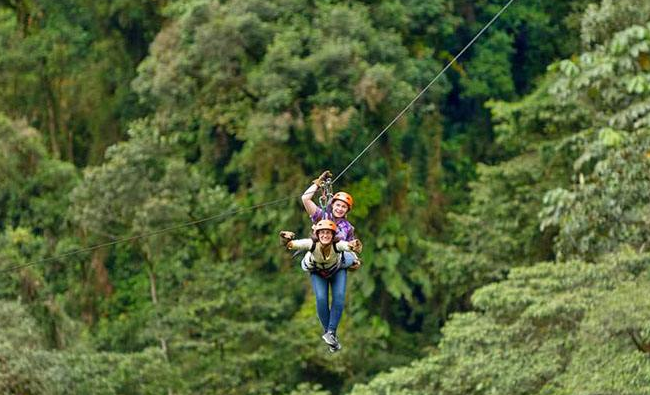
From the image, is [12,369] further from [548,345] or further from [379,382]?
[548,345]

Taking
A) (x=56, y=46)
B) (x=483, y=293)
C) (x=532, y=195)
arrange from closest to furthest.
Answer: (x=483, y=293), (x=532, y=195), (x=56, y=46)

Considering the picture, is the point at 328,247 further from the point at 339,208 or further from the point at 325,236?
the point at 339,208

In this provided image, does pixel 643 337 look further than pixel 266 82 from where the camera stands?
No

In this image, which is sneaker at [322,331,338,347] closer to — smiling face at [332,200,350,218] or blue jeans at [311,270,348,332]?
blue jeans at [311,270,348,332]

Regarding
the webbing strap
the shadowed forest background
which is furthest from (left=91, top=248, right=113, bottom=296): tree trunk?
the webbing strap

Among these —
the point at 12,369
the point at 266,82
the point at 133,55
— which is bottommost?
the point at 12,369

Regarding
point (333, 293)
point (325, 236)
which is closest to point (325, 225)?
point (325, 236)

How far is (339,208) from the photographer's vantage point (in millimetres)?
10523

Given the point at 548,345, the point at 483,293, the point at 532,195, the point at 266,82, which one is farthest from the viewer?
the point at 532,195

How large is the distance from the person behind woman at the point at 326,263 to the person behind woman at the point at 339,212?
0.08 metres

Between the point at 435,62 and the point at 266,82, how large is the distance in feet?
10.5

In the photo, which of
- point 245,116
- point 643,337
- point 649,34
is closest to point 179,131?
point 245,116

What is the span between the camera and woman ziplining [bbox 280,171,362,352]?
10.3 meters

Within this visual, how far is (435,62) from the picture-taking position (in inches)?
915
